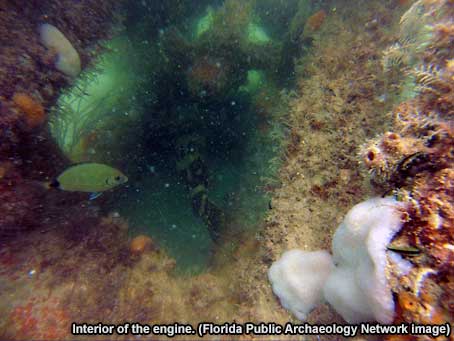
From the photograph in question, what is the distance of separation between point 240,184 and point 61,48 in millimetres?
4396

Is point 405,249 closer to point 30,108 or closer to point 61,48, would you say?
point 30,108

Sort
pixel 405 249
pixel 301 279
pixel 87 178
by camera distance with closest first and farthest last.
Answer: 1. pixel 405 249
2. pixel 301 279
3. pixel 87 178

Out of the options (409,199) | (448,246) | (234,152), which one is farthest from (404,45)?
(234,152)

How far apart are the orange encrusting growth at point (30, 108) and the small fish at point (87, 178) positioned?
135 cm

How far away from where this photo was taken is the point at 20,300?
3.52 meters

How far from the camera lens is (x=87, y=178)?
11.5ft

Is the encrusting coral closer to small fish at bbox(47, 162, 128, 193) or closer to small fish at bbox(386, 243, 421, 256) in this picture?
small fish at bbox(386, 243, 421, 256)

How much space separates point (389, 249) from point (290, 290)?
1289 millimetres

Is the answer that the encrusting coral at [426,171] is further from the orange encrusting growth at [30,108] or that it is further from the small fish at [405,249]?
the orange encrusting growth at [30,108]

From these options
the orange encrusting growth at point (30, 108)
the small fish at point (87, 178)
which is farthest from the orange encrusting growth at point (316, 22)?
the orange encrusting growth at point (30, 108)

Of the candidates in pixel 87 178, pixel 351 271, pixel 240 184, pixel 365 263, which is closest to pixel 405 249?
pixel 365 263

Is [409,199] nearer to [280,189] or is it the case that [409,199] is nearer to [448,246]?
[448,246]

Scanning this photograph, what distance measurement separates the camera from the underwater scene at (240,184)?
2381 mm

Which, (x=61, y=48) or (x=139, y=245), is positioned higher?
(x=61, y=48)
